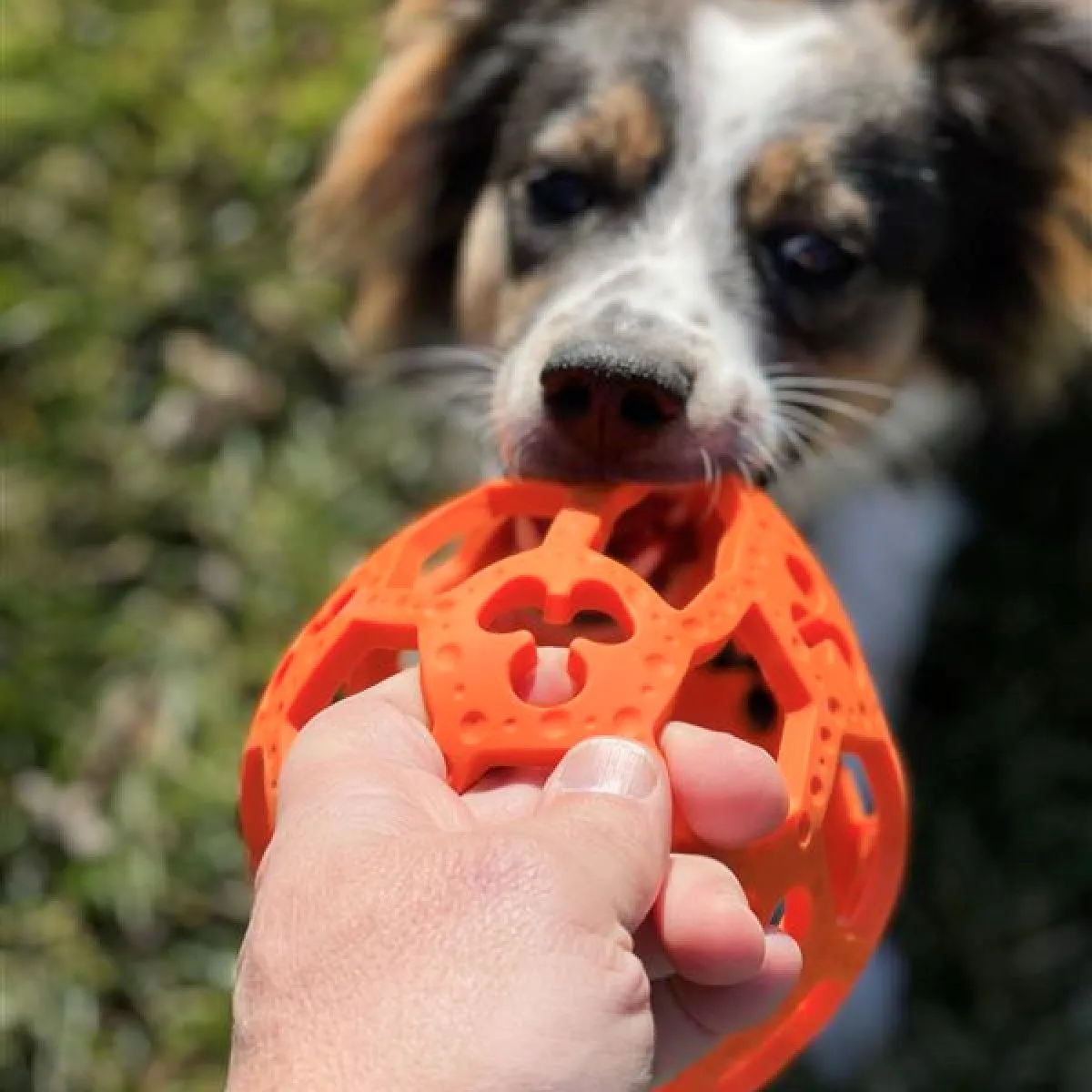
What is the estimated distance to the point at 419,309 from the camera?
243 centimetres

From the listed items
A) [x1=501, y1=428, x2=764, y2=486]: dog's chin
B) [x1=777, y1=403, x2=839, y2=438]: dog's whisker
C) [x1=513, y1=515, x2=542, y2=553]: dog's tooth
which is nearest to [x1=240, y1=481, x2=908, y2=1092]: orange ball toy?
[x1=513, y1=515, x2=542, y2=553]: dog's tooth

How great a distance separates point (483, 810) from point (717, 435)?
29.6 inches

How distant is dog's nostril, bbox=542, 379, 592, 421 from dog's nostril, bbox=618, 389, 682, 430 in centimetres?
4

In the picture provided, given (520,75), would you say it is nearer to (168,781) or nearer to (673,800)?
(168,781)

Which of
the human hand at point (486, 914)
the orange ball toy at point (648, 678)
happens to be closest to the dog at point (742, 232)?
the orange ball toy at point (648, 678)

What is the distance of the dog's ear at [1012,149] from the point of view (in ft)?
6.82

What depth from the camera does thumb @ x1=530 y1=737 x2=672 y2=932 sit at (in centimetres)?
91

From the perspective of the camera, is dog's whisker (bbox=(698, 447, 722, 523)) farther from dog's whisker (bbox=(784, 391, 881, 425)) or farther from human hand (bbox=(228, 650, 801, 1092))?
human hand (bbox=(228, 650, 801, 1092))

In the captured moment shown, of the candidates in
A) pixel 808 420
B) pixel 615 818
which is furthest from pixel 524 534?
pixel 808 420

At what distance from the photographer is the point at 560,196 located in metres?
1.98

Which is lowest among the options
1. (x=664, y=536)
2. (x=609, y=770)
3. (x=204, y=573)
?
(x=204, y=573)

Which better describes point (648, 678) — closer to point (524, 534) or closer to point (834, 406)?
point (524, 534)

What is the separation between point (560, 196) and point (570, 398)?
0.48 m

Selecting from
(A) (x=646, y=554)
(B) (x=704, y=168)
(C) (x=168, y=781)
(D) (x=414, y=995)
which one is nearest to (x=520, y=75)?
(B) (x=704, y=168)
